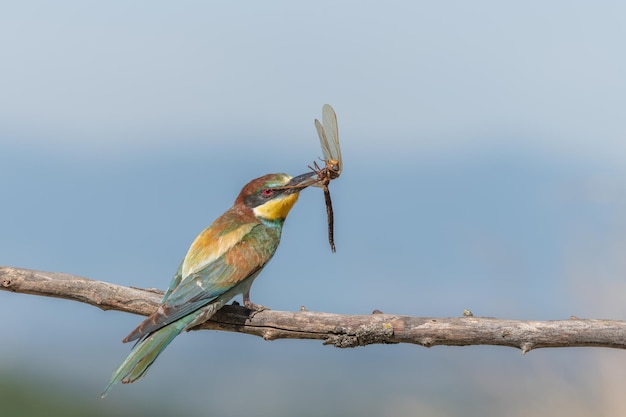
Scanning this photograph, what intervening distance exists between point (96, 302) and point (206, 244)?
1.73 feet

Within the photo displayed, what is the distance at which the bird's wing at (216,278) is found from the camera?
9.39ft

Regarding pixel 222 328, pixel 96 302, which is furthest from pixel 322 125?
pixel 96 302

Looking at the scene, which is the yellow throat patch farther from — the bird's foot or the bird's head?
the bird's foot

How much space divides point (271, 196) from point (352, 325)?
0.94m

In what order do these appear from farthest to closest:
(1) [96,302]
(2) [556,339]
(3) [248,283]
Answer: (3) [248,283]
(1) [96,302]
(2) [556,339]

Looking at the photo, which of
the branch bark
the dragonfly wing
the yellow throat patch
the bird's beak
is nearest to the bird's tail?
the branch bark

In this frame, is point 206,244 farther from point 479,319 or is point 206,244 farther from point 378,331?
point 479,319

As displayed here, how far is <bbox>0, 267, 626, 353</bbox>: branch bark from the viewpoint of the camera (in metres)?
2.61

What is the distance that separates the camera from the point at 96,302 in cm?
299

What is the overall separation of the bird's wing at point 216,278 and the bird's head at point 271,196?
12cm

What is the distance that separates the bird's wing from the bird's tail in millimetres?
45

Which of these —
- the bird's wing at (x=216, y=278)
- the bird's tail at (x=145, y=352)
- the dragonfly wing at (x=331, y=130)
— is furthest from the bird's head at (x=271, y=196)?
the bird's tail at (x=145, y=352)

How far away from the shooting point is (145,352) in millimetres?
2861

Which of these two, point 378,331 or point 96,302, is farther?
point 96,302
